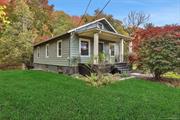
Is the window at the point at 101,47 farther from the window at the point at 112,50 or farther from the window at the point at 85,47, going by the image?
the window at the point at 85,47

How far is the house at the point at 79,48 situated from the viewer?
15.4 m

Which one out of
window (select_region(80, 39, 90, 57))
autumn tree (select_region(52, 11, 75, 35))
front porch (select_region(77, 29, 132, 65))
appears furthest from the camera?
autumn tree (select_region(52, 11, 75, 35))

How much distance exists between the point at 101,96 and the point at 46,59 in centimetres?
1335

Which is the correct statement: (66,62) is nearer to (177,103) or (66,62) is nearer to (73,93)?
(73,93)

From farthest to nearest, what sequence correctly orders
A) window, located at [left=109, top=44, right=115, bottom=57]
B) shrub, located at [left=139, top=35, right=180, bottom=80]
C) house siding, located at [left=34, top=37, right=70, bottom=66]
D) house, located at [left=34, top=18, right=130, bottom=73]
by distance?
1. window, located at [left=109, top=44, right=115, bottom=57]
2. house siding, located at [left=34, top=37, right=70, bottom=66]
3. house, located at [left=34, top=18, right=130, bottom=73]
4. shrub, located at [left=139, top=35, right=180, bottom=80]

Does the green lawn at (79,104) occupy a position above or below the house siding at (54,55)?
below

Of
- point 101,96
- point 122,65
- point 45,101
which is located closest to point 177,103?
point 101,96

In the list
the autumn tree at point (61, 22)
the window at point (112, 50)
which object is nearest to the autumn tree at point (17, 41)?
the autumn tree at point (61, 22)

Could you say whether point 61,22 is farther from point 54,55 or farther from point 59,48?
point 59,48

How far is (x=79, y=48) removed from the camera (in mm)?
16000

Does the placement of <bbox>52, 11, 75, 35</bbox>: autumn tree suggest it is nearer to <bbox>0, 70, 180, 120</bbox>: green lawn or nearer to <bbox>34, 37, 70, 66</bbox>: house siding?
<bbox>34, 37, 70, 66</bbox>: house siding

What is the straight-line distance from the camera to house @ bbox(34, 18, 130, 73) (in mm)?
15389

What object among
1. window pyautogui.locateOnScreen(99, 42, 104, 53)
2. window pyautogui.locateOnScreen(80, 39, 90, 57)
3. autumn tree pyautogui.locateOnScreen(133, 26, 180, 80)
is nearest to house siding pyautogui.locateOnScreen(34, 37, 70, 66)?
window pyautogui.locateOnScreen(80, 39, 90, 57)

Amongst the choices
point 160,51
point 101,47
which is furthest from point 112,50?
point 160,51
